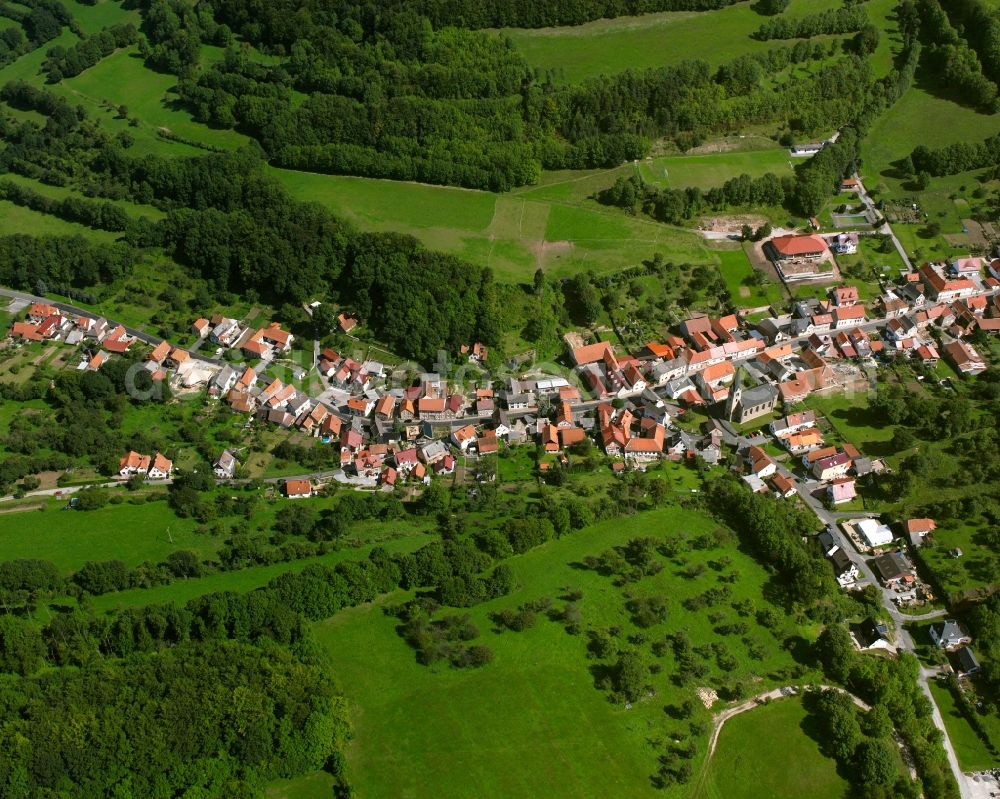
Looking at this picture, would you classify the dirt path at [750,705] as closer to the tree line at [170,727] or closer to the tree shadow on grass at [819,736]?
the tree shadow on grass at [819,736]

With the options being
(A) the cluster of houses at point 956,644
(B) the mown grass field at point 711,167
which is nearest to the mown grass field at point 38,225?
(B) the mown grass field at point 711,167

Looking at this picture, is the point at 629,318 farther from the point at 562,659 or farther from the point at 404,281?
the point at 562,659

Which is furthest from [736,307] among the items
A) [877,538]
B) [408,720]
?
[408,720]

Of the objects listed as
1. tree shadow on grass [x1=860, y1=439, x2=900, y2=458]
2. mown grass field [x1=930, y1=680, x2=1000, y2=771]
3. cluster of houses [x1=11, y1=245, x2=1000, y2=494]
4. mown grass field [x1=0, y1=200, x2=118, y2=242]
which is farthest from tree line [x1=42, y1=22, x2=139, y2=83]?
mown grass field [x1=930, y1=680, x2=1000, y2=771]

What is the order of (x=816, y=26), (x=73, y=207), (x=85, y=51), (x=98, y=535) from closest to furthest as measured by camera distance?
(x=98, y=535), (x=73, y=207), (x=816, y=26), (x=85, y=51)

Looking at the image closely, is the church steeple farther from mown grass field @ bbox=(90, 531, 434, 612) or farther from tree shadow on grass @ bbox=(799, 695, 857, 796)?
mown grass field @ bbox=(90, 531, 434, 612)

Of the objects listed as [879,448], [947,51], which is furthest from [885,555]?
[947,51]

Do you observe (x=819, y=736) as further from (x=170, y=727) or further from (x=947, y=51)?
(x=947, y=51)
